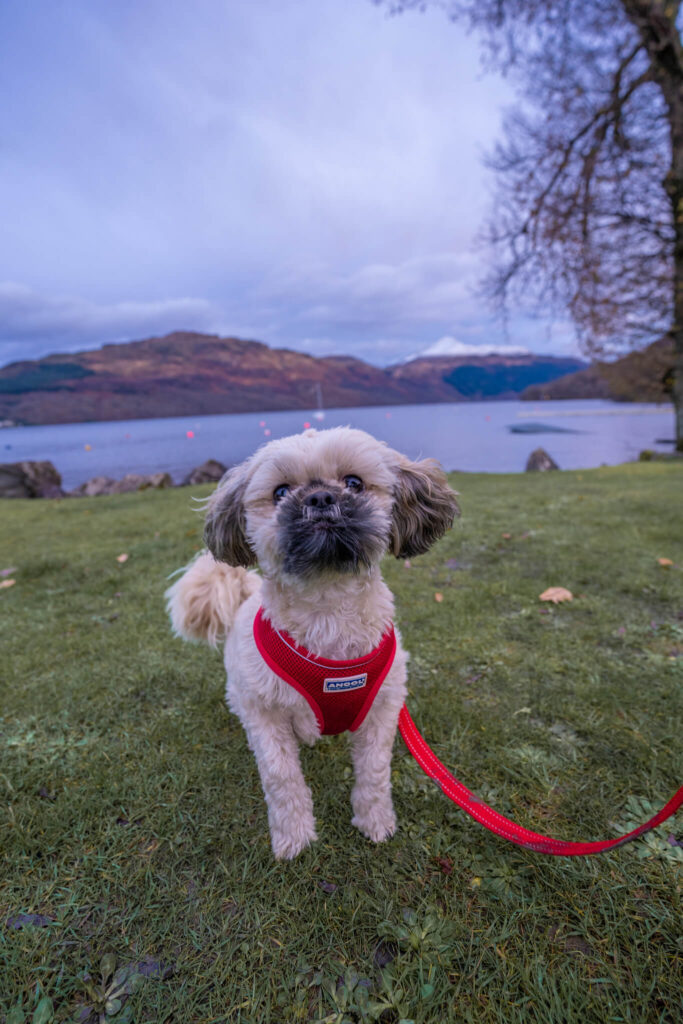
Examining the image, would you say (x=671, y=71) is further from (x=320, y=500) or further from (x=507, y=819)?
(x=507, y=819)

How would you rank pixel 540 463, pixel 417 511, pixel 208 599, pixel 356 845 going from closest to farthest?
pixel 356 845, pixel 417 511, pixel 208 599, pixel 540 463

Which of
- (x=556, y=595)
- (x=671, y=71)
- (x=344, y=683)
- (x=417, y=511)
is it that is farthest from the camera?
(x=671, y=71)

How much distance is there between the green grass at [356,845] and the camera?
1.60m

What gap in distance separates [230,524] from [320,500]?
0.62 metres

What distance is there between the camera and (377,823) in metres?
2.17

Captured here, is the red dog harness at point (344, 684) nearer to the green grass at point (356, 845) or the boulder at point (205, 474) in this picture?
the green grass at point (356, 845)

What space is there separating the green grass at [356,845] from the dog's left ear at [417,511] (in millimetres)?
1274

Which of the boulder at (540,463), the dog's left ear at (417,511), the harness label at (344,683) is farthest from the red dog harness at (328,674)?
the boulder at (540,463)

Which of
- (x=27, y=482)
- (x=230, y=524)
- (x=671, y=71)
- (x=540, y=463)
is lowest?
(x=540, y=463)

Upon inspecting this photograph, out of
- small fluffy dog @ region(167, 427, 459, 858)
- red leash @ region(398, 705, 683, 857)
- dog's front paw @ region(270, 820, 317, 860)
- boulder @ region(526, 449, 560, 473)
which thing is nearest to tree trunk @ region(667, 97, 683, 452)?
boulder @ region(526, 449, 560, 473)

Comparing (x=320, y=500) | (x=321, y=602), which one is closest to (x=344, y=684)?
(x=321, y=602)

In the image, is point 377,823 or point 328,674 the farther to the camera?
point 377,823

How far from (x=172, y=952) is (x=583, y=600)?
4.16m

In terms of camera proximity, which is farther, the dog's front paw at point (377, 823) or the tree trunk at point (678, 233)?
the tree trunk at point (678, 233)
